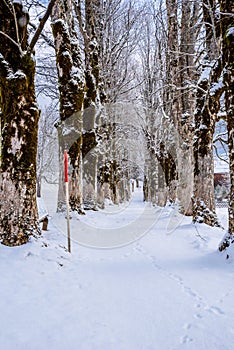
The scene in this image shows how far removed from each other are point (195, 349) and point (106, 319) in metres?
0.89

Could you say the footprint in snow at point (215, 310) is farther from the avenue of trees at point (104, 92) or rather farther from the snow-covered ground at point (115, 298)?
the avenue of trees at point (104, 92)

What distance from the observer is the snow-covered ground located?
8.11 ft

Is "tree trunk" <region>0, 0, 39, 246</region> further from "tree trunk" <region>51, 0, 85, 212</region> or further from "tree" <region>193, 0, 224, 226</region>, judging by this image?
"tree" <region>193, 0, 224, 226</region>

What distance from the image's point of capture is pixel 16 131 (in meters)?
5.20

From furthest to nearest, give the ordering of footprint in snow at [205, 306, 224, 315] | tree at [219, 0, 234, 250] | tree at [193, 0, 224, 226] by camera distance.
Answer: tree at [193, 0, 224, 226] < tree at [219, 0, 234, 250] < footprint in snow at [205, 306, 224, 315]

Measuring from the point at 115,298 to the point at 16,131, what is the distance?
10.6 feet

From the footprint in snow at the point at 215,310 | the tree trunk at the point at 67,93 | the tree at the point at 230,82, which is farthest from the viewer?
the tree trunk at the point at 67,93

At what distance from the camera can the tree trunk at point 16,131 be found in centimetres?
504

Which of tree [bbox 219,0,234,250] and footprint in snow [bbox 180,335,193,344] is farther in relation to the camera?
tree [bbox 219,0,234,250]

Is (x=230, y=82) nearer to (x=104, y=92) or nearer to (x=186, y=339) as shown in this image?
(x=186, y=339)

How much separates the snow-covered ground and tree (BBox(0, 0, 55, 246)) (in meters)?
0.49

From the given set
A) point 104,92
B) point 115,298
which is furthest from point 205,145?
point 104,92

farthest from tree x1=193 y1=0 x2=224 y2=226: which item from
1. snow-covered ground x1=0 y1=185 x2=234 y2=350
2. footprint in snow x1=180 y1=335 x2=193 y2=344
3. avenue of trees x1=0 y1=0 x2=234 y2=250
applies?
footprint in snow x1=180 y1=335 x2=193 y2=344

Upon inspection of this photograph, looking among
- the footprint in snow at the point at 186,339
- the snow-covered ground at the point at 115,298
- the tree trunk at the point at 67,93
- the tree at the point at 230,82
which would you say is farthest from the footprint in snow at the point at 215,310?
the tree trunk at the point at 67,93
